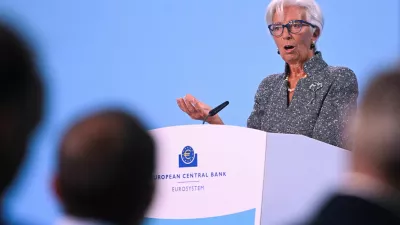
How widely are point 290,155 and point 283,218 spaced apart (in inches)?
7.8

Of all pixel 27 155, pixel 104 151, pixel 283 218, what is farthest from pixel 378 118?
pixel 283 218

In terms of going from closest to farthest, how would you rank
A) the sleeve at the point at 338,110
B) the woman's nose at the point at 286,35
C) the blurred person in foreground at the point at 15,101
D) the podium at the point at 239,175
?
the blurred person in foreground at the point at 15,101 < the podium at the point at 239,175 < the sleeve at the point at 338,110 < the woman's nose at the point at 286,35

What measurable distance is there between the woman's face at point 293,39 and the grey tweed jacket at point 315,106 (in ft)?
0.19

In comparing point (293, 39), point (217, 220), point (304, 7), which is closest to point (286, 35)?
point (293, 39)

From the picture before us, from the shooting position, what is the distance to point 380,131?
99 cm

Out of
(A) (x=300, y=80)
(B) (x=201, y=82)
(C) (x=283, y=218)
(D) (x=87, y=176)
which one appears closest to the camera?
(D) (x=87, y=176)

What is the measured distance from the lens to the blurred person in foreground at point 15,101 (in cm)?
94

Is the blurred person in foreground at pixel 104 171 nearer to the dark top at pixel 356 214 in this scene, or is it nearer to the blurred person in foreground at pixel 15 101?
the blurred person in foreground at pixel 15 101

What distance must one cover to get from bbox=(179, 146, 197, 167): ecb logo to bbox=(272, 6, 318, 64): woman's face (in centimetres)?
77

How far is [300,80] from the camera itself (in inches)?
115

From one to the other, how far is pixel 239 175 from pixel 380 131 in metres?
1.35

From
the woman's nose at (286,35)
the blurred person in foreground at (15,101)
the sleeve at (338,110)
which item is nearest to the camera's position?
the blurred person in foreground at (15,101)

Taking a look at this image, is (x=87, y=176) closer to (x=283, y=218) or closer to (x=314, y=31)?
(x=283, y=218)

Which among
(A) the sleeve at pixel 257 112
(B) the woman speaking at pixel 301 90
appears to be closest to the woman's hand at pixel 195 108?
(B) the woman speaking at pixel 301 90
